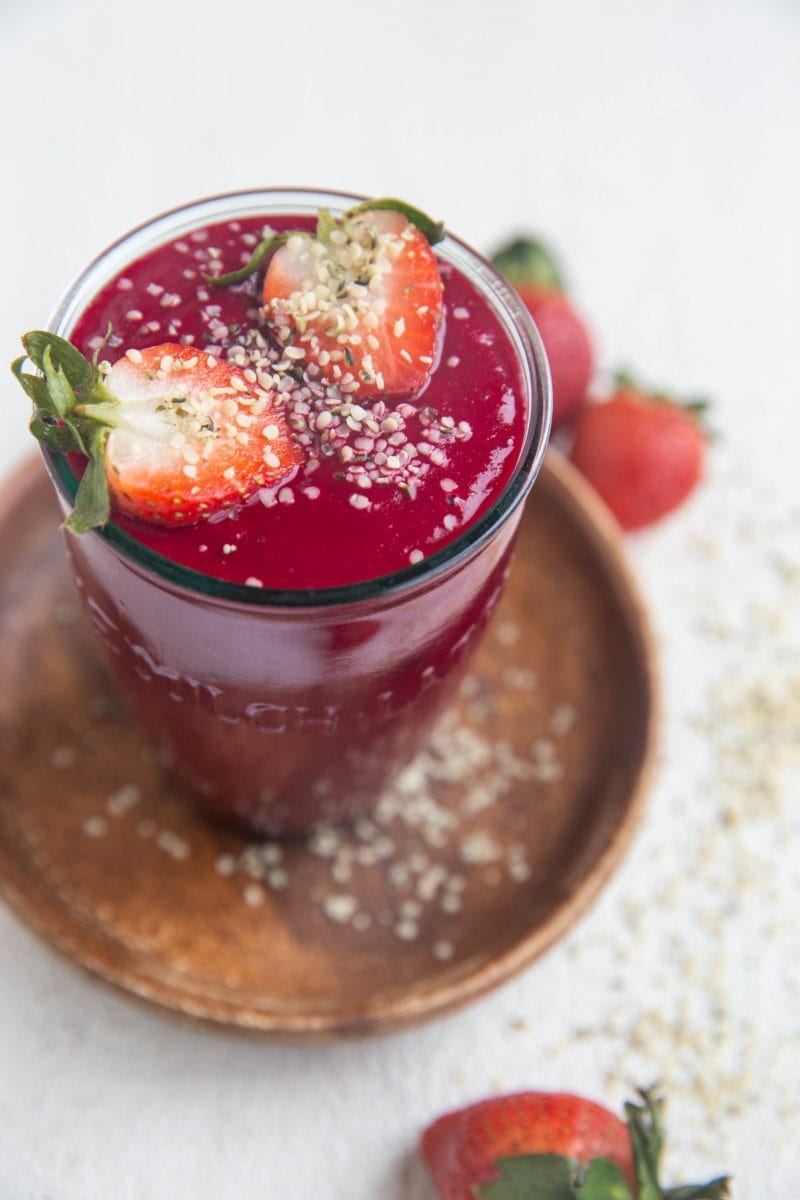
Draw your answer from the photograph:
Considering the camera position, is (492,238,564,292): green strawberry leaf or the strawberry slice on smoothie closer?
the strawberry slice on smoothie

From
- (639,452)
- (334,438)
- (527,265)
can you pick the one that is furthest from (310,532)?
(527,265)

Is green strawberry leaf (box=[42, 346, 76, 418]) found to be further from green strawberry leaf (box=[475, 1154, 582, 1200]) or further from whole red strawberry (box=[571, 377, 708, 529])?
whole red strawberry (box=[571, 377, 708, 529])

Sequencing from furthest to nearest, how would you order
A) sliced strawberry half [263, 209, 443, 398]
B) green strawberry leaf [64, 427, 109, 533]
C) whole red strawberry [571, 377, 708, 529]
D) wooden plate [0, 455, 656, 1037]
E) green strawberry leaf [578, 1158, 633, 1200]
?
whole red strawberry [571, 377, 708, 529]
wooden plate [0, 455, 656, 1037]
green strawberry leaf [578, 1158, 633, 1200]
sliced strawberry half [263, 209, 443, 398]
green strawberry leaf [64, 427, 109, 533]

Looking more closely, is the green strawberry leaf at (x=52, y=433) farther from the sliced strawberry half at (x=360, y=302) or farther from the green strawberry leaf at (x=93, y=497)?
the sliced strawberry half at (x=360, y=302)

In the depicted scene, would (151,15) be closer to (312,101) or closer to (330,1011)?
(312,101)

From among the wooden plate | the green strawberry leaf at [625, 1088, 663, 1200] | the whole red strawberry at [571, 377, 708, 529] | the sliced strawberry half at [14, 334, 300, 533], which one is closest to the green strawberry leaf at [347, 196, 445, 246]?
the sliced strawberry half at [14, 334, 300, 533]

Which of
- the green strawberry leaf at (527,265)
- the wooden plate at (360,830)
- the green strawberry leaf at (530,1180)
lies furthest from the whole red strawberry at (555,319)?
the green strawberry leaf at (530,1180)

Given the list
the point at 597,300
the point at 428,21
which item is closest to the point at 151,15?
the point at 428,21
